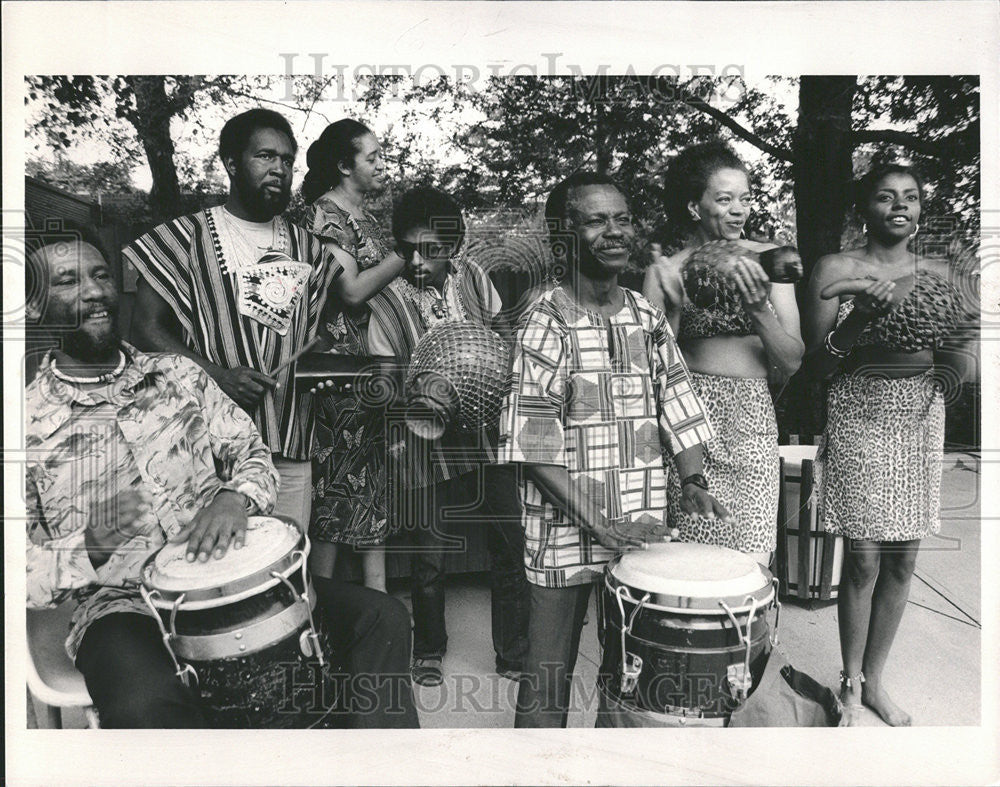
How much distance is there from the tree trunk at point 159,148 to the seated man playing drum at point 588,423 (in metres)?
1.51

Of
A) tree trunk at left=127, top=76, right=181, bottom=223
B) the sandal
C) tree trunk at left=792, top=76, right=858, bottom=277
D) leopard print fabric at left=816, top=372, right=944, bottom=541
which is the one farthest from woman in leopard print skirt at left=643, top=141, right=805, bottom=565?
tree trunk at left=127, top=76, right=181, bottom=223

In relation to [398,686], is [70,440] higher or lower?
higher

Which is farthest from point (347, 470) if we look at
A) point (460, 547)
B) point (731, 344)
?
point (731, 344)

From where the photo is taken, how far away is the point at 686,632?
7.89ft

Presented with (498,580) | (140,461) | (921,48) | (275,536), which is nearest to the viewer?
(275,536)

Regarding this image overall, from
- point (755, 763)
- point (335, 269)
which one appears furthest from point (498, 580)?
point (335, 269)

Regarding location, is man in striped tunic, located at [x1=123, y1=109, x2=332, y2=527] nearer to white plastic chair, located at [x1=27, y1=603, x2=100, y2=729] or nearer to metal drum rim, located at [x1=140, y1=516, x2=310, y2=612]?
metal drum rim, located at [x1=140, y1=516, x2=310, y2=612]

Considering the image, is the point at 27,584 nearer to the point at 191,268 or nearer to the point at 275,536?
the point at 275,536

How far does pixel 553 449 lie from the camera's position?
2.54m

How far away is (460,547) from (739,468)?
119 cm

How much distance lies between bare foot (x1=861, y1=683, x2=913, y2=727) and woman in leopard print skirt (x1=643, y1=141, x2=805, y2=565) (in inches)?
31.7

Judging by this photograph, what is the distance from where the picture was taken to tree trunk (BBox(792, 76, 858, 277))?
3049mm

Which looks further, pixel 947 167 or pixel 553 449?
pixel 947 167

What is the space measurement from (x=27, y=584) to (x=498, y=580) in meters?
1.86
